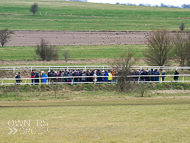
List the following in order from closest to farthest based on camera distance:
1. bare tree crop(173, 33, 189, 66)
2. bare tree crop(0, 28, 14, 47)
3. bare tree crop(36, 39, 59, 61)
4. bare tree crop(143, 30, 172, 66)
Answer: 1. bare tree crop(173, 33, 189, 66)
2. bare tree crop(143, 30, 172, 66)
3. bare tree crop(36, 39, 59, 61)
4. bare tree crop(0, 28, 14, 47)

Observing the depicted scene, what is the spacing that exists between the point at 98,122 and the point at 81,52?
3559 centimetres

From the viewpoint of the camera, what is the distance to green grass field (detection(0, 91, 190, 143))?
33.3 feet

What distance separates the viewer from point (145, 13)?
9288 centimetres

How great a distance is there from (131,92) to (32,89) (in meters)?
7.32

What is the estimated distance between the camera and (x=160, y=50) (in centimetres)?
3195

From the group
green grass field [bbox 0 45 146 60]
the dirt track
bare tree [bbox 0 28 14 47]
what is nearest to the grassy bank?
green grass field [bbox 0 45 146 60]

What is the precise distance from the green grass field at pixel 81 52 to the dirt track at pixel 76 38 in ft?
11.5

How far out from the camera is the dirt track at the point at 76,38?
54.5 metres

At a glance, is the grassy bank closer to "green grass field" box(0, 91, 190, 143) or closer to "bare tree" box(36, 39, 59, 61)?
"green grass field" box(0, 91, 190, 143)

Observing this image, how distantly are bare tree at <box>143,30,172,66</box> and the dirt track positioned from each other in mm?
21453

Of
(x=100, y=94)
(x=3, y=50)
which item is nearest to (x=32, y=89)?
(x=100, y=94)

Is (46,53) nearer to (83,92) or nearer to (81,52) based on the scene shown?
(81,52)

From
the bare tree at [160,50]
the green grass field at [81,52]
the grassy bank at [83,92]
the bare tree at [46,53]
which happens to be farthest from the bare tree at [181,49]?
the bare tree at [46,53]

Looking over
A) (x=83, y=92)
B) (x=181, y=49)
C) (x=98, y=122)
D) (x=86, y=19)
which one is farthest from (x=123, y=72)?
(x=86, y=19)
